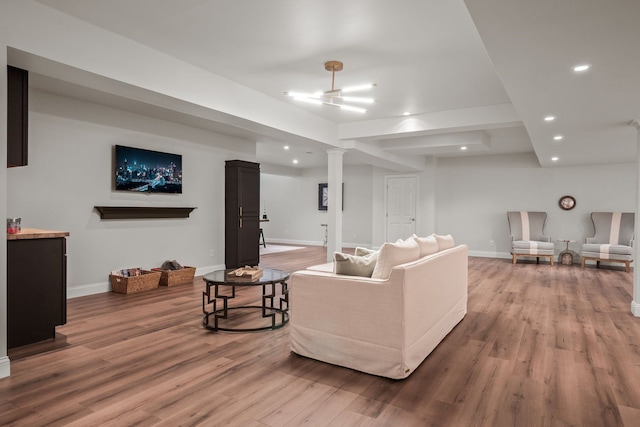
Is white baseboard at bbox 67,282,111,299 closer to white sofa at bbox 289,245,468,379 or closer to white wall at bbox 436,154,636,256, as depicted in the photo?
white sofa at bbox 289,245,468,379

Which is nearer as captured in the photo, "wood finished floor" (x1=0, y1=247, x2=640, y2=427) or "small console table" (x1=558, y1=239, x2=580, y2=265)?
"wood finished floor" (x1=0, y1=247, x2=640, y2=427)

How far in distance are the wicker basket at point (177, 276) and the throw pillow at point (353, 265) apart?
348cm

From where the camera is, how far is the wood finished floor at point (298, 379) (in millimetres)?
2129

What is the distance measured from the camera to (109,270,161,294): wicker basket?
502 cm

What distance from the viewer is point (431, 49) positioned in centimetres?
349

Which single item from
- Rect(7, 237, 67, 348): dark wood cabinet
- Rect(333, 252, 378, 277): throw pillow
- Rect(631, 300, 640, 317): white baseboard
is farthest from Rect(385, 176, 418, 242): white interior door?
Rect(7, 237, 67, 348): dark wood cabinet

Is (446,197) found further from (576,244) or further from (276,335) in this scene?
(276,335)

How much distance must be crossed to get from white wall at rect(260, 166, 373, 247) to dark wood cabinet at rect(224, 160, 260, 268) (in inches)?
198

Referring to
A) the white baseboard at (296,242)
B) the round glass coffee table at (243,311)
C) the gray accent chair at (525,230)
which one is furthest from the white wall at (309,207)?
the round glass coffee table at (243,311)

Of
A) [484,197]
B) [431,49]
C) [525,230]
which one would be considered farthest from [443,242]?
[484,197]

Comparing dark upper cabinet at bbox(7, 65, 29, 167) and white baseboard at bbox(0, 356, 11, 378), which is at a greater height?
dark upper cabinet at bbox(7, 65, 29, 167)

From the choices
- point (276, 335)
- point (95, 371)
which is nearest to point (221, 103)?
point (276, 335)

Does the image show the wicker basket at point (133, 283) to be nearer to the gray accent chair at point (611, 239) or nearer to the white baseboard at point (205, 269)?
the white baseboard at point (205, 269)

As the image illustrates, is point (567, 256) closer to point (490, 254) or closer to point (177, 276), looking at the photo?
point (490, 254)
